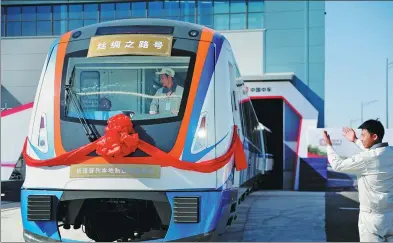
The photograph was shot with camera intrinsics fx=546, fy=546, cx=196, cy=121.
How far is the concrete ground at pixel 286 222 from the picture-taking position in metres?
7.60

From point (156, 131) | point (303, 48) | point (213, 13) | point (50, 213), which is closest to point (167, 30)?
point (156, 131)

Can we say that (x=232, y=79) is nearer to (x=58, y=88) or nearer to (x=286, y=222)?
(x=58, y=88)

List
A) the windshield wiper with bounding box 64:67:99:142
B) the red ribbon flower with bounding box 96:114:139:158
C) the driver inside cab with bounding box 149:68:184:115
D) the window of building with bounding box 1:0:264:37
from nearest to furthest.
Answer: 1. the red ribbon flower with bounding box 96:114:139:158
2. the windshield wiper with bounding box 64:67:99:142
3. the driver inside cab with bounding box 149:68:184:115
4. the window of building with bounding box 1:0:264:37

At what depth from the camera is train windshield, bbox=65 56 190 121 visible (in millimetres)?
5660

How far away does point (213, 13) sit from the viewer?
44.5 feet

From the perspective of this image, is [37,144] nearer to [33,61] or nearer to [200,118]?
[200,118]

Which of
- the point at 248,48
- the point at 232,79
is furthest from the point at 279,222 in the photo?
the point at 248,48

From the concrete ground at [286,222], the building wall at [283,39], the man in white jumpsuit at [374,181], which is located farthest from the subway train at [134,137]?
the building wall at [283,39]

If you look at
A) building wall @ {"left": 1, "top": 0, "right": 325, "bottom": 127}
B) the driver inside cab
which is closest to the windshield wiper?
the driver inside cab

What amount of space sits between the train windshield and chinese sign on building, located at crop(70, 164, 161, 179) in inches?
21.6

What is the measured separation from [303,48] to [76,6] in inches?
310

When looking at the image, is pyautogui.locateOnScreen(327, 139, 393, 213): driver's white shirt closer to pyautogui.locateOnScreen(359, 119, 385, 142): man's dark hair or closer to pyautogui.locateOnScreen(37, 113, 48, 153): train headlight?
pyautogui.locateOnScreen(359, 119, 385, 142): man's dark hair

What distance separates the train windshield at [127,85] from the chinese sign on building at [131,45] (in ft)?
0.25

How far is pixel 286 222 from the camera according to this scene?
8.92 meters
